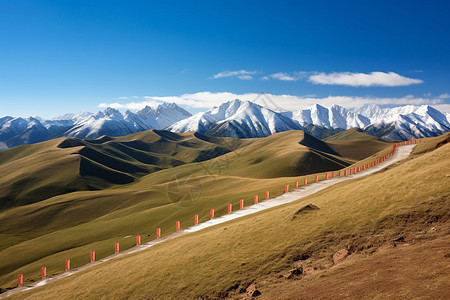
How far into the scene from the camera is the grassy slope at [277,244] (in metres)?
20.7

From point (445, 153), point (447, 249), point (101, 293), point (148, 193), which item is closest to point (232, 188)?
point (148, 193)

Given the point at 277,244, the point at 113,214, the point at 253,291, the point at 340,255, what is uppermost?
the point at 340,255

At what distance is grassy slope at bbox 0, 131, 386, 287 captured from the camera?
199ft

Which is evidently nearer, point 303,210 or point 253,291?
point 253,291

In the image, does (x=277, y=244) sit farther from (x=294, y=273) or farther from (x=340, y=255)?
(x=340, y=255)

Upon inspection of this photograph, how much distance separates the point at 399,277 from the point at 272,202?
36.7 meters

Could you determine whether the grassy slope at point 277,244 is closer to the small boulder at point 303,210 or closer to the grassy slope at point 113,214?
the small boulder at point 303,210

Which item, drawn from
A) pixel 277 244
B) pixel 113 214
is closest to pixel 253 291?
pixel 277 244

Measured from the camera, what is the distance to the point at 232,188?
93812 mm

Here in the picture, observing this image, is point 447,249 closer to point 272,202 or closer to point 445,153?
point 445,153

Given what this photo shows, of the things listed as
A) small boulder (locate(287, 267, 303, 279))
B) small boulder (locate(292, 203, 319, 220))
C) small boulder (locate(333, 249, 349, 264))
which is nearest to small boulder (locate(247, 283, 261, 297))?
small boulder (locate(287, 267, 303, 279))

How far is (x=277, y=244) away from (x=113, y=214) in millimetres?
83790

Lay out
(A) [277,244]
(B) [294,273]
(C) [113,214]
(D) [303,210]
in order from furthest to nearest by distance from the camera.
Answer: (C) [113,214], (D) [303,210], (A) [277,244], (B) [294,273]

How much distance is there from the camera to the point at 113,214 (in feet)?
312
